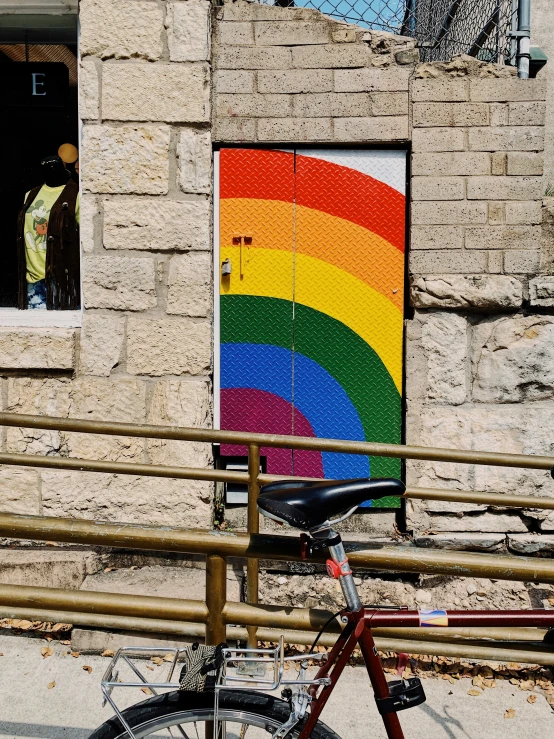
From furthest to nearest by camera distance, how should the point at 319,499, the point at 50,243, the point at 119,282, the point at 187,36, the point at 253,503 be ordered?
the point at 50,243 < the point at 119,282 < the point at 187,36 < the point at 253,503 < the point at 319,499

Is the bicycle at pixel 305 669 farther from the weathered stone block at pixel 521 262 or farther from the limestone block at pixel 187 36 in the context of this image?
the limestone block at pixel 187 36

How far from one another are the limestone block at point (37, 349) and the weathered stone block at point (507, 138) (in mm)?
2751

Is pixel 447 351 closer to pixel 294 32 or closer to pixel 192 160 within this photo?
pixel 192 160

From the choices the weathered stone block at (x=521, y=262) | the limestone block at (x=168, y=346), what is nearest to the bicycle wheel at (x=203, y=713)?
the limestone block at (x=168, y=346)

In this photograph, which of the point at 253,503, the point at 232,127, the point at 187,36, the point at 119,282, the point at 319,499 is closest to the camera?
the point at 319,499

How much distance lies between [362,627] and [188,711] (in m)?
0.46

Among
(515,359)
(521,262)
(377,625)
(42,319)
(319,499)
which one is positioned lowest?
(377,625)

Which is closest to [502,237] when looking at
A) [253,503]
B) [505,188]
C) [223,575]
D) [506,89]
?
[505,188]

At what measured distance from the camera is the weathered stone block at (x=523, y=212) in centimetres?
447

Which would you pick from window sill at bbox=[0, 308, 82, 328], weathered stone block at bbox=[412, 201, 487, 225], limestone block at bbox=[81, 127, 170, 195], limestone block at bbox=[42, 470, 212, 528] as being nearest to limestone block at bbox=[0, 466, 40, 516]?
limestone block at bbox=[42, 470, 212, 528]

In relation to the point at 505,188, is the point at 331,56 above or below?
above

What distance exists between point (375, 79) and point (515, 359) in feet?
6.30

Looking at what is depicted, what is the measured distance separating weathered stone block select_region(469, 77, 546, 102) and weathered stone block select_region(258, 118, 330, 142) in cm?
91

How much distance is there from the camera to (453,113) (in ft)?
14.6
